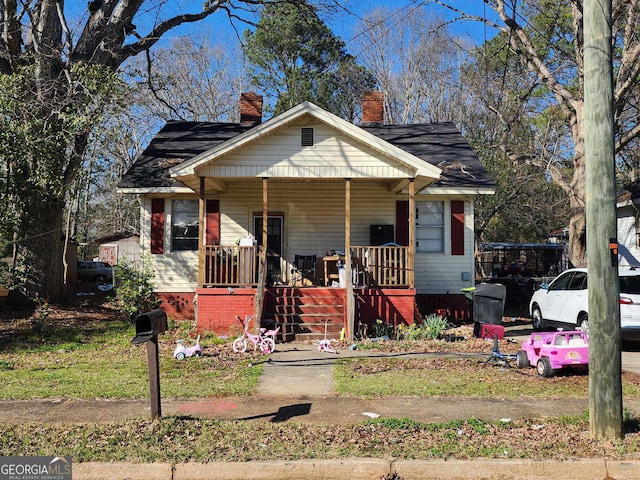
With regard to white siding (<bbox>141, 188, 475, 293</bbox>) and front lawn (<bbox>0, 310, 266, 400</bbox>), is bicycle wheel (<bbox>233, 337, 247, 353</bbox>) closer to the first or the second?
front lawn (<bbox>0, 310, 266, 400</bbox>)

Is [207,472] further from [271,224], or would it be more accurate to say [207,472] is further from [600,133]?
[271,224]

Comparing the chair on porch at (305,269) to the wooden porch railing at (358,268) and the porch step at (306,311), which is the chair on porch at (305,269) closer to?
the wooden porch railing at (358,268)

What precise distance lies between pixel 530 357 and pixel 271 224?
9.08 meters

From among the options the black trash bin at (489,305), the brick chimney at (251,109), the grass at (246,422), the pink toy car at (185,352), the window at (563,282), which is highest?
the brick chimney at (251,109)

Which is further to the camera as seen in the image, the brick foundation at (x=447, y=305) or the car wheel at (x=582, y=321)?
the brick foundation at (x=447, y=305)

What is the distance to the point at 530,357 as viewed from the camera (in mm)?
9062

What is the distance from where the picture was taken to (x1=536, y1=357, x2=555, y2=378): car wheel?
840 cm

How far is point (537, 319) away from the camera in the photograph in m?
14.0

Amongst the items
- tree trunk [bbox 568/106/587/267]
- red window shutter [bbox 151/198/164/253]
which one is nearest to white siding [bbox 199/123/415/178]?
red window shutter [bbox 151/198/164/253]

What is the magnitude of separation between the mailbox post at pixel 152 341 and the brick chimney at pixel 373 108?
49.0 feet

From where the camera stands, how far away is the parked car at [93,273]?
30.9 metres

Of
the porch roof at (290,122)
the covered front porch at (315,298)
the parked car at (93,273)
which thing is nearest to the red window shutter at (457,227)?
the porch roof at (290,122)

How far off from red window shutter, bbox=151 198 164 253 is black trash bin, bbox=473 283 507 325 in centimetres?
857

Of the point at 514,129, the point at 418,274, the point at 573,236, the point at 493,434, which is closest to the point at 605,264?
the point at 493,434
